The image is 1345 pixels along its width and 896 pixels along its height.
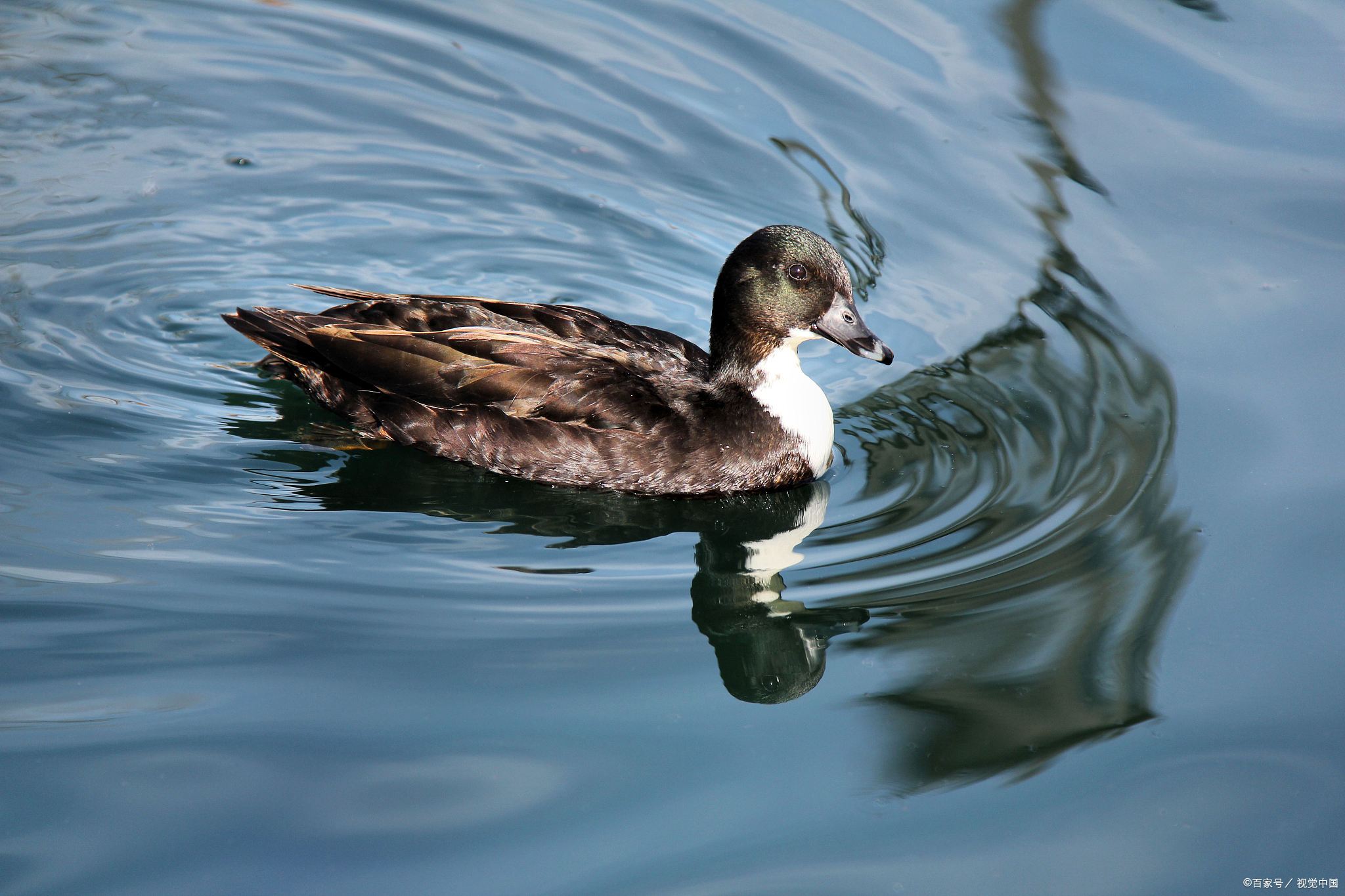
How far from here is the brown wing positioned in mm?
6766

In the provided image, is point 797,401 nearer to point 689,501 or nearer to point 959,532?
point 689,501

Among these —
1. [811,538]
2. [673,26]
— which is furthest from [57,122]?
[811,538]

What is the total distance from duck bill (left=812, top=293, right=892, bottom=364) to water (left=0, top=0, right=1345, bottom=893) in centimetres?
62

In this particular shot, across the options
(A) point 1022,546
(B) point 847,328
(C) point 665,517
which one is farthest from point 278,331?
(A) point 1022,546

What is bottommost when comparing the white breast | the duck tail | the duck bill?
the duck tail

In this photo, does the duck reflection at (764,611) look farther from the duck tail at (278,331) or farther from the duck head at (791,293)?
the duck tail at (278,331)

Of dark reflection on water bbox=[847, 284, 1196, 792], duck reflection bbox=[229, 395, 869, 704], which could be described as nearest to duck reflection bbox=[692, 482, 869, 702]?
duck reflection bbox=[229, 395, 869, 704]

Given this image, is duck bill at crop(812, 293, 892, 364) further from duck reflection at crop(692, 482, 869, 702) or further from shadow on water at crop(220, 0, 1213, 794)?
duck reflection at crop(692, 482, 869, 702)

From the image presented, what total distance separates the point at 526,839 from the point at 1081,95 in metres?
7.39

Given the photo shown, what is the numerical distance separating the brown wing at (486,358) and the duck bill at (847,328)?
0.75 m

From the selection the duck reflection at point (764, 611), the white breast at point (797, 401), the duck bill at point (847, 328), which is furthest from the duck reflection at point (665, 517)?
the duck bill at point (847, 328)

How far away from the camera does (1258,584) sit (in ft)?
19.1

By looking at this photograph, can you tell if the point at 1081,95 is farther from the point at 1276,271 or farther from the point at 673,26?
the point at 673,26

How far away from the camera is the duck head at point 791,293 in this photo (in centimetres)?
665
